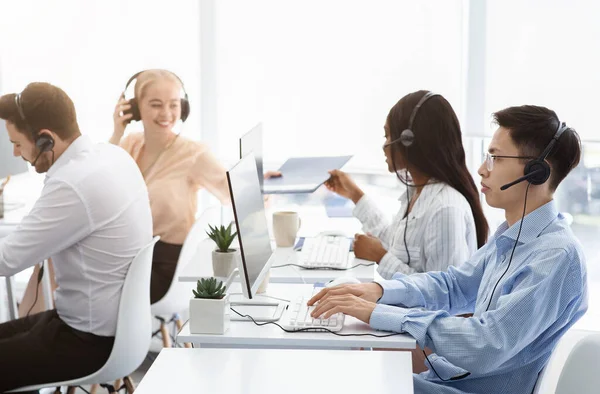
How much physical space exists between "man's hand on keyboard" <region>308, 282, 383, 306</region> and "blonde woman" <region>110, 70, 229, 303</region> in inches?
57.2

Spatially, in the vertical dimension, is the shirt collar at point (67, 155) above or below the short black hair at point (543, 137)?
below

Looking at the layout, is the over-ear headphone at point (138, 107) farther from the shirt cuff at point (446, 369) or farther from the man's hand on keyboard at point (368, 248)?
the shirt cuff at point (446, 369)

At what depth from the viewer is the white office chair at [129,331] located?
251 centimetres

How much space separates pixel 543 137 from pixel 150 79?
240cm

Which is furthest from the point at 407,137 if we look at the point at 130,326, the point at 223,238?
the point at 130,326

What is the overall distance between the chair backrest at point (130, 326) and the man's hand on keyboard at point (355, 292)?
69cm

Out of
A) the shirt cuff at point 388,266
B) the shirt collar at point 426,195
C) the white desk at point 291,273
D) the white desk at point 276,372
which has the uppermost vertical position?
the shirt collar at point 426,195

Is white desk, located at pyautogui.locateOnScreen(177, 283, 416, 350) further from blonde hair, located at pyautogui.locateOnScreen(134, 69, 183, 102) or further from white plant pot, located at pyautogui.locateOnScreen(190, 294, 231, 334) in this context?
blonde hair, located at pyautogui.locateOnScreen(134, 69, 183, 102)

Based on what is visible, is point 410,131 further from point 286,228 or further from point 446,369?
point 446,369

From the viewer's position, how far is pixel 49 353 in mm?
2473

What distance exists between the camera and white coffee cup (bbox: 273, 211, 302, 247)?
3070 millimetres

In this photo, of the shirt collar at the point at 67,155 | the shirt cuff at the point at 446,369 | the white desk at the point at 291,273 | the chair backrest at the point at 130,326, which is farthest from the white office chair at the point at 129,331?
the shirt cuff at the point at 446,369

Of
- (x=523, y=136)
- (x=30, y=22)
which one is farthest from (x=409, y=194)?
(x=30, y=22)

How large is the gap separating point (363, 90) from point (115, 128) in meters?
1.24
